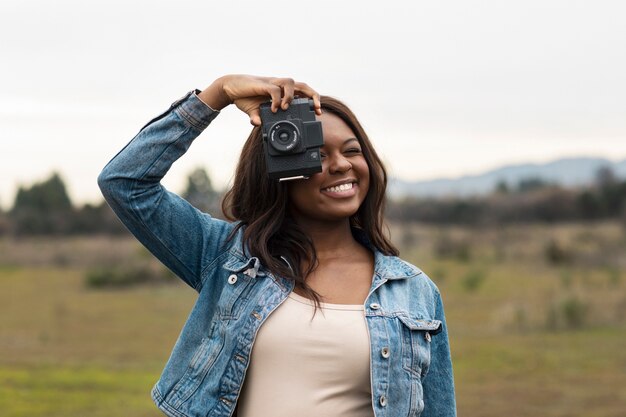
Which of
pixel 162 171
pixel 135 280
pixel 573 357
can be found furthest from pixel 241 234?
pixel 135 280

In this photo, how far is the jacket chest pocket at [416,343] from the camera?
2645 mm

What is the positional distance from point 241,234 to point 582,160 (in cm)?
8255

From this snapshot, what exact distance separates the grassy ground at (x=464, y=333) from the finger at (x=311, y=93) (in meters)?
6.81

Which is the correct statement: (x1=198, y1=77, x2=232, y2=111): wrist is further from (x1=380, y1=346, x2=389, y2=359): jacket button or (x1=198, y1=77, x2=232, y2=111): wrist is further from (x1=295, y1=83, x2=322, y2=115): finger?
(x1=380, y1=346, x2=389, y2=359): jacket button

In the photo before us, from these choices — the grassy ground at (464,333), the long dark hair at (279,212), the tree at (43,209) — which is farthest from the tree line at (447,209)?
the long dark hair at (279,212)

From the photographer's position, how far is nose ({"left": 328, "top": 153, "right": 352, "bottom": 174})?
2.70m

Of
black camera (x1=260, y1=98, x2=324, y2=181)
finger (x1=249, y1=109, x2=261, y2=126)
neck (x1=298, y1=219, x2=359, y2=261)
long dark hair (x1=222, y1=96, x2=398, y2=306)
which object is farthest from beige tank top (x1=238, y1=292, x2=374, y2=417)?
finger (x1=249, y1=109, x2=261, y2=126)

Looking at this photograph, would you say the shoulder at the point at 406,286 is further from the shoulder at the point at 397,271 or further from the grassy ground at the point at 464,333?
the grassy ground at the point at 464,333

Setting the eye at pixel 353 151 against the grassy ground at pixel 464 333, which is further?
the grassy ground at pixel 464 333

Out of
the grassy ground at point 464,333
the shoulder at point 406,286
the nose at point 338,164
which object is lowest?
the grassy ground at point 464,333

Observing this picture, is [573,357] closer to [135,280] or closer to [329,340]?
[329,340]

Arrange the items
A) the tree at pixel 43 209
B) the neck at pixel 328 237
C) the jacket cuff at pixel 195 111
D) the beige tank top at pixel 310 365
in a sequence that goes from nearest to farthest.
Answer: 1. the beige tank top at pixel 310 365
2. the jacket cuff at pixel 195 111
3. the neck at pixel 328 237
4. the tree at pixel 43 209

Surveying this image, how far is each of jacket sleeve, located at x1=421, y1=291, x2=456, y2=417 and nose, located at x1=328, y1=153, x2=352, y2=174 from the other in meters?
0.45

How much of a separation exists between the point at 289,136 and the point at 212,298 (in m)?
0.48
